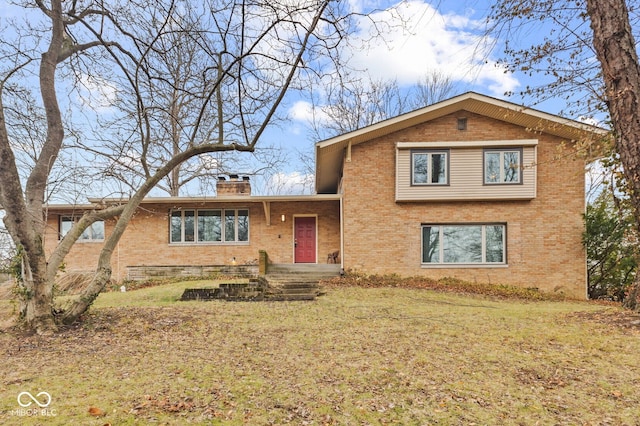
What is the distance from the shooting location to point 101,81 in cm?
788

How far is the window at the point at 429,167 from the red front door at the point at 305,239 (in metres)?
4.69

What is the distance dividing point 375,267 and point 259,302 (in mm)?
5129

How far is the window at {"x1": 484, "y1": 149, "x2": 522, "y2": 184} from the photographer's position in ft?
42.0

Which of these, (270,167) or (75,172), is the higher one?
(270,167)

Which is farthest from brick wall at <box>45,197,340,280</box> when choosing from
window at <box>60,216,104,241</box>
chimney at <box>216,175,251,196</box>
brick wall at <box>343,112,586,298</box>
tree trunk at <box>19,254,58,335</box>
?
tree trunk at <box>19,254,58,335</box>

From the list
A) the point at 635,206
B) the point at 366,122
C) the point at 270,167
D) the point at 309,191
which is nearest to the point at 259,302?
the point at 270,167

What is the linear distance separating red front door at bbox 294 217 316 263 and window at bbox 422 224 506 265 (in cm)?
456

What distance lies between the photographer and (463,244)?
13219mm

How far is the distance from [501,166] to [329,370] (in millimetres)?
11184

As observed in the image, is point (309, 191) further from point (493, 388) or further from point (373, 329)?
point (493, 388)

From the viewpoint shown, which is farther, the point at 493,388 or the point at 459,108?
the point at 459,108

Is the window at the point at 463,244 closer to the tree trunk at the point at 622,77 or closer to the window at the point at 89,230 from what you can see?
the tree trunk at the point at 622,77

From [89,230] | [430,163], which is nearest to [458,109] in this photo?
[430,163]

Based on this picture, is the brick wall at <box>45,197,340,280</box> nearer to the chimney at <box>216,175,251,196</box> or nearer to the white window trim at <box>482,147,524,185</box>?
the chimney at <box>216,175,251,196</box>
